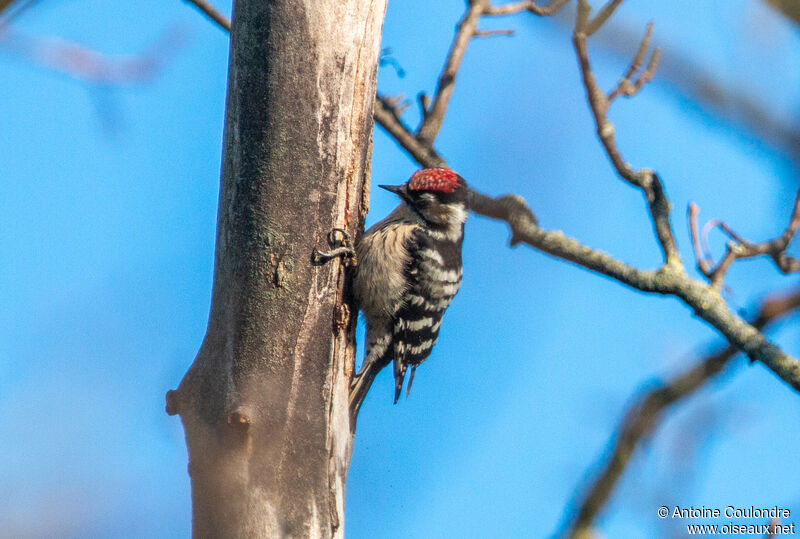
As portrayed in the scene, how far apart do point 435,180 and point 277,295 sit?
67.7 inches

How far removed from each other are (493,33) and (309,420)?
291 cm

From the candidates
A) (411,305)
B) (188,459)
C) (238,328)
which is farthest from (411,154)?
(188,459)

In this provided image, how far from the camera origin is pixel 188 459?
2447mm

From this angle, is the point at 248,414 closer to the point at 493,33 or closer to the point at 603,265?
the point at 603,265

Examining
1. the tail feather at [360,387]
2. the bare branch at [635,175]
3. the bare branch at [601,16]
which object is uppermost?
the bare branch at [601,16]

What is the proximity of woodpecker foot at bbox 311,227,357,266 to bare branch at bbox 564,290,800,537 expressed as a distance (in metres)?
1.51

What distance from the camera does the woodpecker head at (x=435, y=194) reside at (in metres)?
4.14

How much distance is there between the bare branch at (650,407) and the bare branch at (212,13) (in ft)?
9.34

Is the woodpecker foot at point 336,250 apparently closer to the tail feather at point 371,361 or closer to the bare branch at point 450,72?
the tail feather at point 371,361

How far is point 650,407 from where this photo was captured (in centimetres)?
363

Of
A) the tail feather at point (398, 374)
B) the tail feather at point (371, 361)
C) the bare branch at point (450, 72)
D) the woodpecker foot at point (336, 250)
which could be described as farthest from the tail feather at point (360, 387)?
the bare branch at point (450, 72)

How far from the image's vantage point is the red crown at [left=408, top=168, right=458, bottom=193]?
413 centimetres

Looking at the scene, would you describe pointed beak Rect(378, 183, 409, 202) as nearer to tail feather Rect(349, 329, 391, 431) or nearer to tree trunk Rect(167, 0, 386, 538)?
tail feather Rect(349, 329, 391, 431)

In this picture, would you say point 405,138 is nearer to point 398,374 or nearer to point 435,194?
point 435,194
